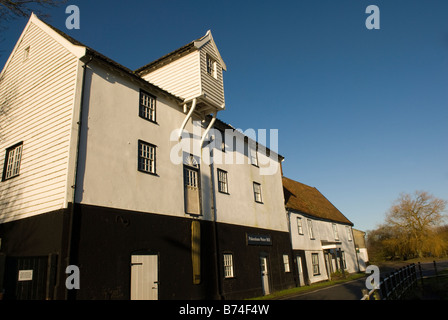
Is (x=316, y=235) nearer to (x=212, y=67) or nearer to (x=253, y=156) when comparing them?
(x=253, y=156)

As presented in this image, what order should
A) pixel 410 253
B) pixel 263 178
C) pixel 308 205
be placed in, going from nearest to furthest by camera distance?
pixel 263 178
pixel 308 205
pixel 410 253

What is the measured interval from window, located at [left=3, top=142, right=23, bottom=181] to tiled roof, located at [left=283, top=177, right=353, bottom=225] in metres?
19.0

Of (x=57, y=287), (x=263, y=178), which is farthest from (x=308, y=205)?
(x=57, y=287)

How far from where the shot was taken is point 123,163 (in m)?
12.6

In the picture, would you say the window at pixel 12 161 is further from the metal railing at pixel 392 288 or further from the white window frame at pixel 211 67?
the metal railing at pixel 392 288

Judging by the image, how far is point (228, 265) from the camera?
56.0ft

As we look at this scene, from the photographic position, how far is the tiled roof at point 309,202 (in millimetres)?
29288

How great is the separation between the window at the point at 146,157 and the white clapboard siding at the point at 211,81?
4.28 metres

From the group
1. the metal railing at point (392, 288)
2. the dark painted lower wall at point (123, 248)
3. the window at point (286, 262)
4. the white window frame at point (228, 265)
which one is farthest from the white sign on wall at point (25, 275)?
the window at point (286, 262)

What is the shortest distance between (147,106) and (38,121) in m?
4.49

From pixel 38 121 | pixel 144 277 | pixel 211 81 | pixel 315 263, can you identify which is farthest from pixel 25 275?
pixel 315 263
